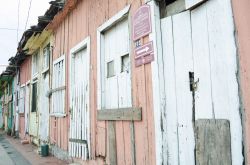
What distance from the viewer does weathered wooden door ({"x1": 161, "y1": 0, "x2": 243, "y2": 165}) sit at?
107 inches

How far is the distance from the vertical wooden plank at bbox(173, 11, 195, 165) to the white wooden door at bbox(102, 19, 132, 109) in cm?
115

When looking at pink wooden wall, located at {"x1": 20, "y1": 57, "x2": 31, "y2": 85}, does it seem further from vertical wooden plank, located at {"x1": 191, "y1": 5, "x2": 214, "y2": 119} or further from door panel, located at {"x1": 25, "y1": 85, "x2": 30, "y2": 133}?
vertical wooden plank, located at {"x1": 191, "y1": 5, "x2": 214, "y2": 119}

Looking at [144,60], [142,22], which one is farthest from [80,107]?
[142,22]

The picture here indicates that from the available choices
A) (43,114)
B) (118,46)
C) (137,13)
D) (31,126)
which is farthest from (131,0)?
(31,126)

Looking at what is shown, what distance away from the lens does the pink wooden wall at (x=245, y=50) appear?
2.52 meters

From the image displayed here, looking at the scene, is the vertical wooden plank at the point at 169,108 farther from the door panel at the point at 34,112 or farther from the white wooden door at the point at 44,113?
the door panel at the point at 34,112

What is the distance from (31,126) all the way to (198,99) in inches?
415

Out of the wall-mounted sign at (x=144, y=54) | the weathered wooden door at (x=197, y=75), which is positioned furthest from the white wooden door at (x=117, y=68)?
the weathered wooden door at (x=197, y=75)

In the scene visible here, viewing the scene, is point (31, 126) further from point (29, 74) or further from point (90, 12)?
point (90, 12)

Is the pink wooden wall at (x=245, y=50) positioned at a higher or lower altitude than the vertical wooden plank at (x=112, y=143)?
higher

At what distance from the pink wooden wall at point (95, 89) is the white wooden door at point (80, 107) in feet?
1.04

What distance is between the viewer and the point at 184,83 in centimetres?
337

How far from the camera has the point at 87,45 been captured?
5969mm

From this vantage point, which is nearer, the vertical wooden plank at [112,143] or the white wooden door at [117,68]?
the white wooden door at [117,68]
